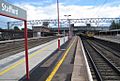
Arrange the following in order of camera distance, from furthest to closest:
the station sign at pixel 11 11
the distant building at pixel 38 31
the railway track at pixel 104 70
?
the distant building at pixel 38 31 < the railway track at pixel 104 70 < the station sign at pixel 11 11

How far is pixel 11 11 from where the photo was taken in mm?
9188

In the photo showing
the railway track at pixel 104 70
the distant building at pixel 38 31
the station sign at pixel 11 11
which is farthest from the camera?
the distant building at pixel 38 31

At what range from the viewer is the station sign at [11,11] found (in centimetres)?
849

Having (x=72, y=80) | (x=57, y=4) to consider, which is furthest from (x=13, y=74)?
(x=57, y=4)

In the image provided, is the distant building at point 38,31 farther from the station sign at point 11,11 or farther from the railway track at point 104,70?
the station sign at point 11,11

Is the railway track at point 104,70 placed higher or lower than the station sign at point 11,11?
lower

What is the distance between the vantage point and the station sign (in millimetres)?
8493

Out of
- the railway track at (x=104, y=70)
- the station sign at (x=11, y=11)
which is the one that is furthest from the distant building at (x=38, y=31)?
the station sign at (x=11, y=11)

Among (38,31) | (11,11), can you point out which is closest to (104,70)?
(11,11)

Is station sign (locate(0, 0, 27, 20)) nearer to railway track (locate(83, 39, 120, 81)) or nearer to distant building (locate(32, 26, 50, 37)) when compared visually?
railway track (locate(83, 39, 120, 81))

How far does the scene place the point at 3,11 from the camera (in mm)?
8453

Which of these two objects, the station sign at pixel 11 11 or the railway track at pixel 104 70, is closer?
the station sign at pixel 11 11

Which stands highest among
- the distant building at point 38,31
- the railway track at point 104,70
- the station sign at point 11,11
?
the station sign at point 11,11

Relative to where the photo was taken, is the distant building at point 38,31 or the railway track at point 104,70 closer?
the railway track at point 104,70
